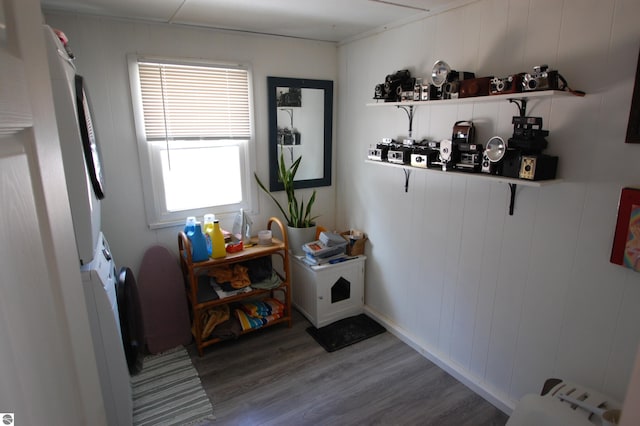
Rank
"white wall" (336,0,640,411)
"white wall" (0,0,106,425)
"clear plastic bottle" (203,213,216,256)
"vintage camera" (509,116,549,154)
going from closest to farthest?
1. "white wall" (0,0,106,425)
2. "white wall" (336,0,640,411)
3. "vintage camera" (509,116,549,154)
4. "clear plastic bottle" (203,213,216,256)

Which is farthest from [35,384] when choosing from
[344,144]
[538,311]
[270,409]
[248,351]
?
[344,144]

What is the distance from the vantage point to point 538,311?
186 centimetres

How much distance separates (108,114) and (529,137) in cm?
243

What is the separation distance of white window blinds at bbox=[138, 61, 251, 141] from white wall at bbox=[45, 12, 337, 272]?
0.09 m

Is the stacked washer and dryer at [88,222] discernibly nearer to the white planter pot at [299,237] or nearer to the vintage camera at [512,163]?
the white planter pot at [299,237]

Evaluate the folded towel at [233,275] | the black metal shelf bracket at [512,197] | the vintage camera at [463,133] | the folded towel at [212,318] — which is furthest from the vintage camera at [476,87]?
the folded towel at [212,318]

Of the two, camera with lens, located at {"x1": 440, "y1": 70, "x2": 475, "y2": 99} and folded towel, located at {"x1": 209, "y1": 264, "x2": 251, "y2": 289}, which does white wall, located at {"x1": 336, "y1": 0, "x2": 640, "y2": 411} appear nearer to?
camera with lens, located at {"x1": 440, "y1": 70, "x2": 475, "y2": 99}

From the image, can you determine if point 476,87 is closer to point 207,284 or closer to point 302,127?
point 302,127

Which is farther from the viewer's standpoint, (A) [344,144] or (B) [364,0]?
(A) [344,144]

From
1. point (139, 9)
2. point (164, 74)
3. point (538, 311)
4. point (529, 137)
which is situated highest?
point (139, 9)

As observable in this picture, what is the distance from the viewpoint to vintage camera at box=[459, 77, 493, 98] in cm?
183

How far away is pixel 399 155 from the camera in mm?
2332

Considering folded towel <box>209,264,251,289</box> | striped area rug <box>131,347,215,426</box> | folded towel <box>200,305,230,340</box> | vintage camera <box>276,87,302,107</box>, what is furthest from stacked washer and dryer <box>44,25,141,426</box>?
vintage camera <box>276,87,302,107</box>

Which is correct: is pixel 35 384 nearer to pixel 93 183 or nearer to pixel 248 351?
pixel 93 183
